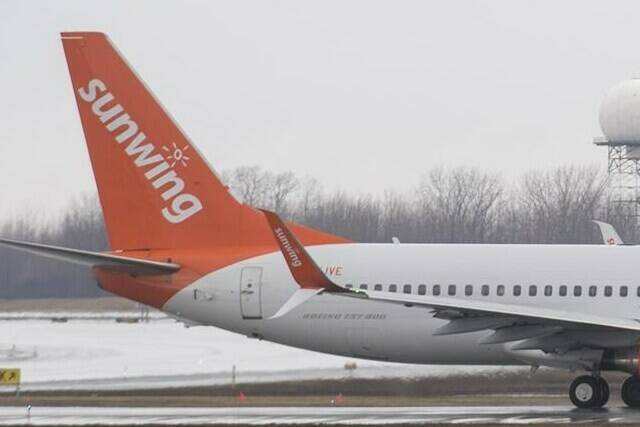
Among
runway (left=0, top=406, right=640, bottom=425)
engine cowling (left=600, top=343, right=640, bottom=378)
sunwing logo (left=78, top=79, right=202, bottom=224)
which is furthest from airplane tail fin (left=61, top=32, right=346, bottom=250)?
engine cowling (left=600, top=343, right=640, bottom=378)

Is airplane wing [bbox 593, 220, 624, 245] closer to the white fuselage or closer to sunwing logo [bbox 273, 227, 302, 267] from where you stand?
the white fuselage

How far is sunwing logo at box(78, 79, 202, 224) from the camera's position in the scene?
41.2m

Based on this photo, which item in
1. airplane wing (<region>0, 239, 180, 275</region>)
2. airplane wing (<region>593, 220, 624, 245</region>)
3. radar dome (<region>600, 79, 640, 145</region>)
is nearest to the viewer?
airplane wing (<region>0, 239, 180, 275</region>)

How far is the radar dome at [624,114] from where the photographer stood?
3770 inches

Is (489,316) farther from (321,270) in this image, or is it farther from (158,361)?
(158,361)

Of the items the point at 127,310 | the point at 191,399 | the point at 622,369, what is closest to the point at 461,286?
the point at 622,369

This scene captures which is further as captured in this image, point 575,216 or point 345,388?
point 575,216

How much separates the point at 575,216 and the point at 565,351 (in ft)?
228

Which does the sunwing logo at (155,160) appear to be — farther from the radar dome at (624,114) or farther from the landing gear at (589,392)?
the radar dome at (624,114)

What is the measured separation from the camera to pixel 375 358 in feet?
132

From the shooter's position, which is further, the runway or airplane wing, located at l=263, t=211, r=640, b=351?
airplane wing, located at l=263, t=211, r=640, b=351

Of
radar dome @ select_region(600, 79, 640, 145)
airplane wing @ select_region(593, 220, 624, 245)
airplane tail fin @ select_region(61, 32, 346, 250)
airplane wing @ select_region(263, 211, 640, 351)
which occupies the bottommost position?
airplane wing @ select_region(263, 211, 640, 351)

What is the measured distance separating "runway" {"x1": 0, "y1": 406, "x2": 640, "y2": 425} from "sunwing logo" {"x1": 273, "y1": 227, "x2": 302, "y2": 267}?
3027 mm

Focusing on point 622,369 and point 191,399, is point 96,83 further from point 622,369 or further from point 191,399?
point 622,369
